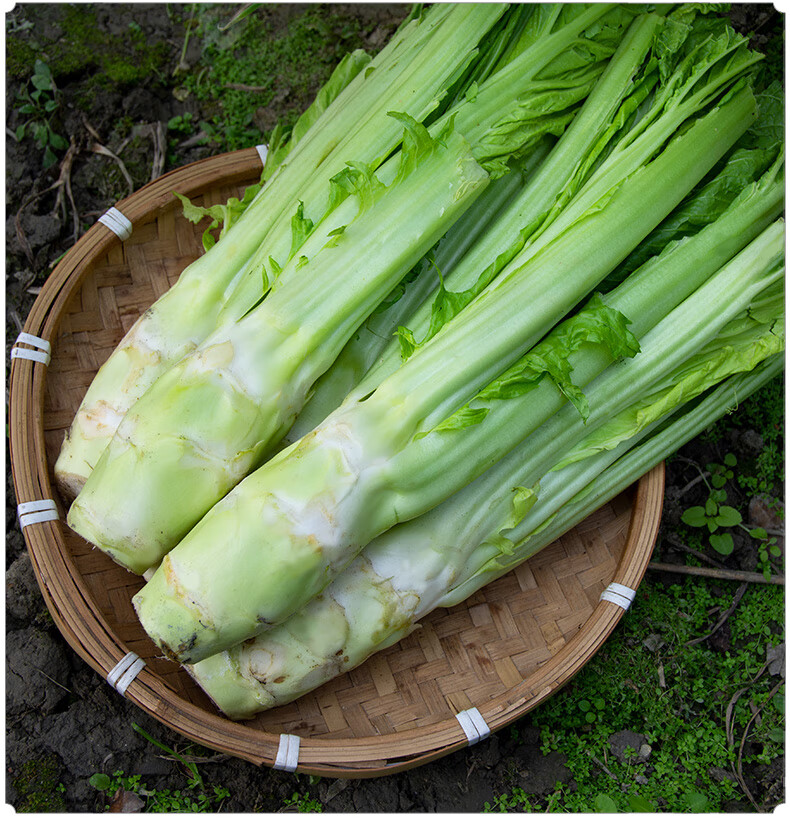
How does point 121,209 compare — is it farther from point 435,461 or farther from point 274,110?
point 435,461

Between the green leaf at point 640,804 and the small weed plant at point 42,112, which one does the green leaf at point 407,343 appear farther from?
the small weed plant at point 42,112

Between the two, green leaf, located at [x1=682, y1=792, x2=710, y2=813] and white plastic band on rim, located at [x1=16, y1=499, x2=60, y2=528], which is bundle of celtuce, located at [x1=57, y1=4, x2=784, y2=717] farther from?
green leaf, located at [x1=682, y1=792, x2=710, y2=813]

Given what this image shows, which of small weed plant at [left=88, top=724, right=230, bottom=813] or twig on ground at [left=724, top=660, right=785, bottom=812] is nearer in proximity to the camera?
small weed plant at [left=88, top=724, right=230, bottom=813]

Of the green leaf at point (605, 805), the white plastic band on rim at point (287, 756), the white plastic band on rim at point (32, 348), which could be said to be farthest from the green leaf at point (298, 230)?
the green leaf at point (605, 805)

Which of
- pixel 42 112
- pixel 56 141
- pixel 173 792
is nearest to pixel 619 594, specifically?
pixel 173 792

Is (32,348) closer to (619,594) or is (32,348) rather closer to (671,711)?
(619,594)

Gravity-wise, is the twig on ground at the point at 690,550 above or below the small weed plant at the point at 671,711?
above

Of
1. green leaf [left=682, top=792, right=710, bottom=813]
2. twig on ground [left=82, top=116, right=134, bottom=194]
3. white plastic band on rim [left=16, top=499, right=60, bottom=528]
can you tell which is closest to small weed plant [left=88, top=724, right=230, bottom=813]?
white plastic band on rim [left=16, top=499, right=60, bottom=528]
